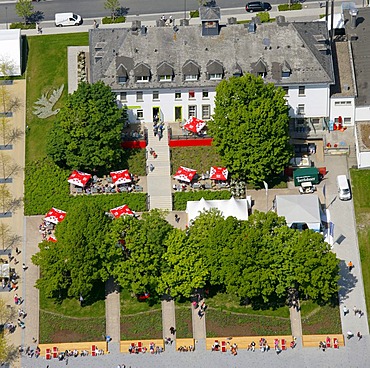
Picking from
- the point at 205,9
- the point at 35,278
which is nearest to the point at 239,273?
the point at 35,278

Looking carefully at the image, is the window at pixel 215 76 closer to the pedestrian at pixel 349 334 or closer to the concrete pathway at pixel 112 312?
the concrete pathway at pixel 112 312

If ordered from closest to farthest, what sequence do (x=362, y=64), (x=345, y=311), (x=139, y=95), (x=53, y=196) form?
(x=345, y=311)
(x=53, y=196)
(x=139, y=95)
(x=362, y=64)

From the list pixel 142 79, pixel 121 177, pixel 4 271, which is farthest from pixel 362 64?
pixel 4 271

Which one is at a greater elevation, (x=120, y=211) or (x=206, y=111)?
(x=206, y=111)

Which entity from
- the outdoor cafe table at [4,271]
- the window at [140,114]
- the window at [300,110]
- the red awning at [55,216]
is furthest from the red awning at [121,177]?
the window at [300,110]

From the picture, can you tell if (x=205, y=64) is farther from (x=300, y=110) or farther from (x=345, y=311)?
(x=345, y=311)

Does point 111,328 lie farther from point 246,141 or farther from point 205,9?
point 205,9
